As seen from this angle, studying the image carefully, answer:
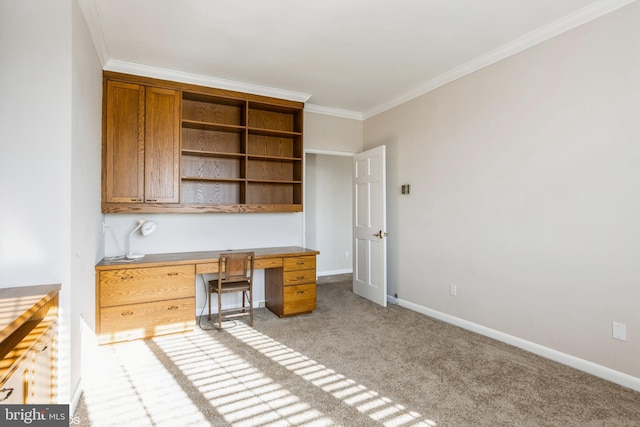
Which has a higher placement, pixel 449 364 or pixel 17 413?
pixel 17 413

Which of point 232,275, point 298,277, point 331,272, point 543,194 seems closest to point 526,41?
point 543,194

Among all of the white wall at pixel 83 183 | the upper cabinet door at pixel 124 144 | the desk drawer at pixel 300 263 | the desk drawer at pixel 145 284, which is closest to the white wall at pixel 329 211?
the desk drawer at pixel 300 263

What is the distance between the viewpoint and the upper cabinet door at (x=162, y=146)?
11.0ft

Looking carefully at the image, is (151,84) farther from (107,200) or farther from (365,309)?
(365,309)

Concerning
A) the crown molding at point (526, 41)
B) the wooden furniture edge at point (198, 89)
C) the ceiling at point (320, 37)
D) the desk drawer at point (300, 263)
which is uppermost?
the ceiling at point (320, 37)

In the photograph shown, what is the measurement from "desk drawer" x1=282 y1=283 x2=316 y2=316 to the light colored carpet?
0.40 meters

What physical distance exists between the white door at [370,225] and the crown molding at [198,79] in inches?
48.1

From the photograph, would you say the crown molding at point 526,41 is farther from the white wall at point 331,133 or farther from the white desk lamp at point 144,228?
the white desk lamp at point 144,228

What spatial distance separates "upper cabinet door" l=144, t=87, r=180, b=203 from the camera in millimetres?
3361

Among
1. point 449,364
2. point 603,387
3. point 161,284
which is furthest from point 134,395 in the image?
point 603,387

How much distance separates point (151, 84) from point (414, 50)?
261 centimetres

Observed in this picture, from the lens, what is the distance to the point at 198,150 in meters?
3.67

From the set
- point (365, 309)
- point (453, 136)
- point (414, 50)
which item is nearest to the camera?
point (414, 50)

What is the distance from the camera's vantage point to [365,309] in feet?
13.4
